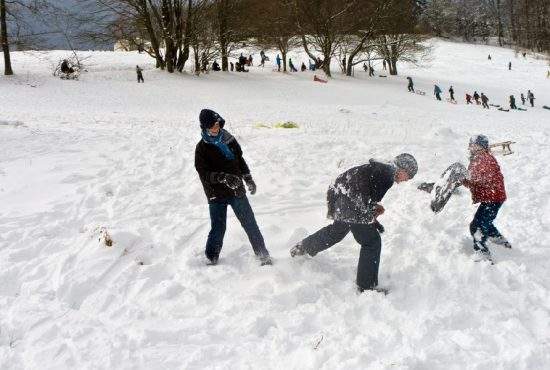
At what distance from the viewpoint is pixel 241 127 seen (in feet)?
46.8

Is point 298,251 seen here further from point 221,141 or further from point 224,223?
point 221,141

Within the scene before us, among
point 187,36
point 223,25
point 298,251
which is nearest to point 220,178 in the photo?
point 298,251

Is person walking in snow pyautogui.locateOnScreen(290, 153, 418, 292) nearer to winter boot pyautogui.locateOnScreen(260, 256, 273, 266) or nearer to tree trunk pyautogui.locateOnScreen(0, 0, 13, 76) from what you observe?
winter boot pyautogui.locateOnScreen(260, 256, 273, 266)

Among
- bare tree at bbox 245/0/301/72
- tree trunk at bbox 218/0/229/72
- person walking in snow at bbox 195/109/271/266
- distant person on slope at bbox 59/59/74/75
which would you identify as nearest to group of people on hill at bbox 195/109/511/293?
person walking in snow at bbox 195/109/271/266

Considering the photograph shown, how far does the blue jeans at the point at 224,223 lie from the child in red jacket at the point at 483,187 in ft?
7.61

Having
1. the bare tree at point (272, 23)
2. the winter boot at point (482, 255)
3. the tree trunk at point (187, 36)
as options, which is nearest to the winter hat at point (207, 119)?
the winter boot at point (482, 255)

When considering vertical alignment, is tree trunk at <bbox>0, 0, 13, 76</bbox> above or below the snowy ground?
above

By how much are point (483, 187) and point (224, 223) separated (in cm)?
284

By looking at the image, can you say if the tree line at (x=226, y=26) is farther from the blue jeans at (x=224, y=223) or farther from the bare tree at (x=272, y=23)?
the blue jeans at (x=224, y=223)

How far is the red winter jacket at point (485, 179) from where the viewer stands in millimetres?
5133

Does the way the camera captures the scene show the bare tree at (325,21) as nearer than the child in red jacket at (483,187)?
No

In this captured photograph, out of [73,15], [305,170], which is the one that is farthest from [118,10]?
[305,170]

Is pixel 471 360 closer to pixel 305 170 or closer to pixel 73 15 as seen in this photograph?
pixel 305 170

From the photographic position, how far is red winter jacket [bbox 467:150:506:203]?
5.13 metres
